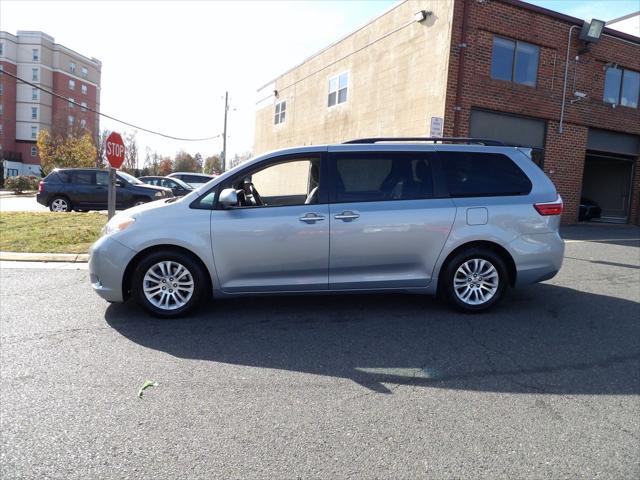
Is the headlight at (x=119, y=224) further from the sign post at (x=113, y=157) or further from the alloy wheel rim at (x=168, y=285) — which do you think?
the sign post at (x=113, y=157)

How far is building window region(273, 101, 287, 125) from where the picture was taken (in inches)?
984

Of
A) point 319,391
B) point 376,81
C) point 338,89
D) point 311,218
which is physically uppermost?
point 338,89

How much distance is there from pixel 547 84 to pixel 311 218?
1318 cm

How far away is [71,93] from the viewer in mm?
67938

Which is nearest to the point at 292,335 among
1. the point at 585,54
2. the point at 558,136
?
the point at 558,136

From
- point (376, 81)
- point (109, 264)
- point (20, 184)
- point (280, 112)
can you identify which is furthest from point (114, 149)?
point (20, 184)

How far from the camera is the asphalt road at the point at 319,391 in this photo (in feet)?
8.27

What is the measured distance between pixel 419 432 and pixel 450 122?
38.6 feet

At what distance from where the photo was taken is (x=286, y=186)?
604cm

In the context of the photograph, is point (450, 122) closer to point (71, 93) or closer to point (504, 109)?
point (504, 109)

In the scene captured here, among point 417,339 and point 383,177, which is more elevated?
point 383,177

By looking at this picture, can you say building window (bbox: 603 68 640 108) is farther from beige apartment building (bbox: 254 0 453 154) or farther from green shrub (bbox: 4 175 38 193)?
green shrub (bbox: 4 175 38 193)

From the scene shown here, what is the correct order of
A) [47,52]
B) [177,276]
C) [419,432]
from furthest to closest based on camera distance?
[47,52] < [177,276] < [419,432]

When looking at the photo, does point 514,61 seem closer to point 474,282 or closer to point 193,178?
point 474,282
